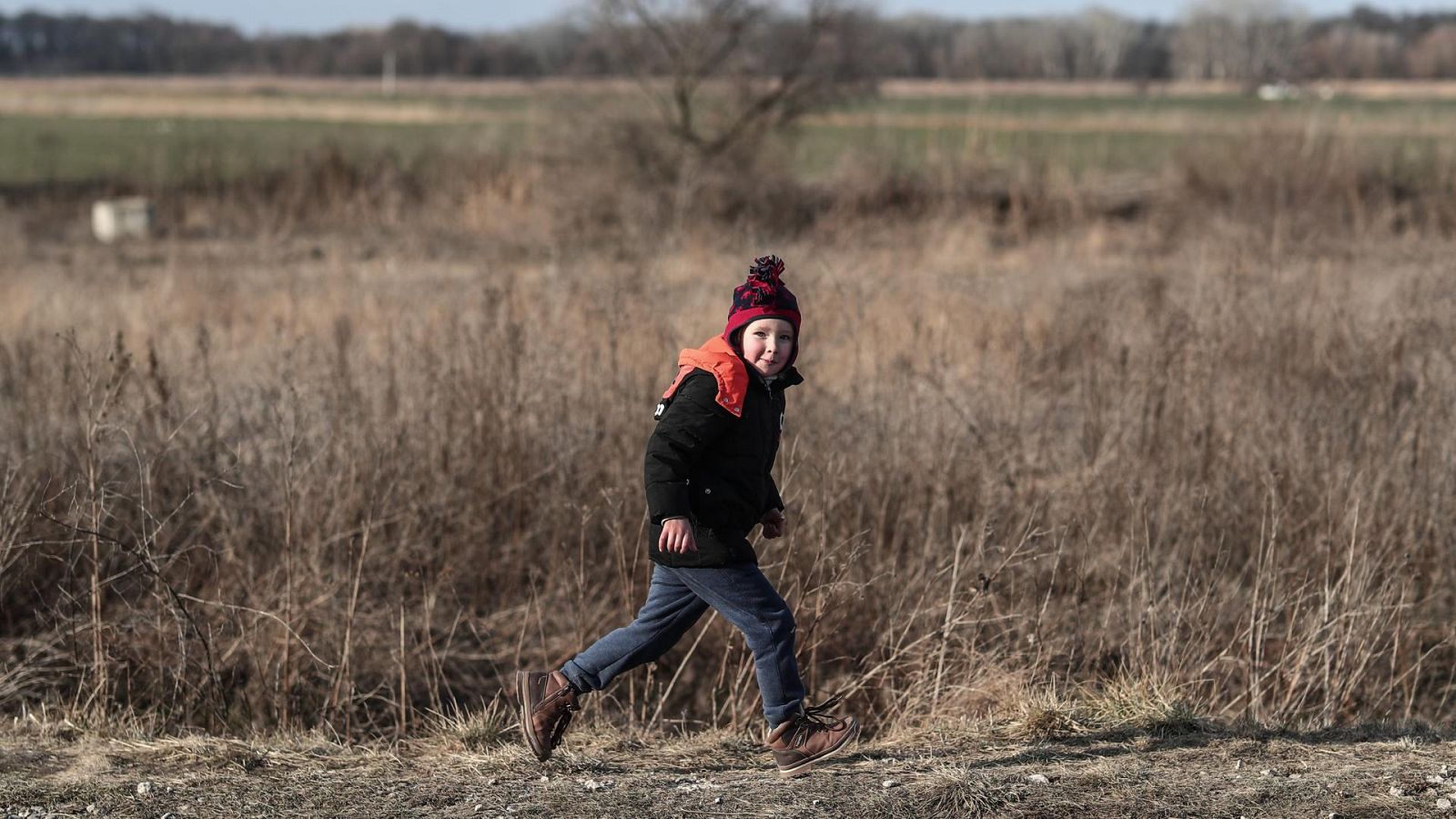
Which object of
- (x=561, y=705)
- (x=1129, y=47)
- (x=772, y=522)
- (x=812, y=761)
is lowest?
(x=812, y=761)

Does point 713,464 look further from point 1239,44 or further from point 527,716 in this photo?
point 1239,44

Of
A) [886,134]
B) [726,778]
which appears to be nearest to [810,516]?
[726,778]

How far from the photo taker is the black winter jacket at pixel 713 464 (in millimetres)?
3762

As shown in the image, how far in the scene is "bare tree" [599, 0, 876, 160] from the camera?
18.2 meters

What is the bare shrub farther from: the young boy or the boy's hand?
the boy's hand

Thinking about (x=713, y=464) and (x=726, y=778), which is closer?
(x=713, y=464)

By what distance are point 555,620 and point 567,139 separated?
1252cm

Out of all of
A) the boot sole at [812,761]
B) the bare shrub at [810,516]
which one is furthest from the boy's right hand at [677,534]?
the bare shrub at [810,516]

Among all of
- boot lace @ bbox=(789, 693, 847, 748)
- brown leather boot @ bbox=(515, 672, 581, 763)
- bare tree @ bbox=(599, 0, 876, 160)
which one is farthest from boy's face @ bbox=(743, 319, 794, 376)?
bare tree @ bbox=(599, 0, 876, 160)

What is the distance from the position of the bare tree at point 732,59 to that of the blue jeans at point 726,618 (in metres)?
14.8

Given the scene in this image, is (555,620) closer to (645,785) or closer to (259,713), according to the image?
(259,713)

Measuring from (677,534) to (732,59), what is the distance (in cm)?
1542

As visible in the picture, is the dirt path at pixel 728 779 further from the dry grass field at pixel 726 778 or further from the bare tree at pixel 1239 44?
the bare tree at pixel 1239 44

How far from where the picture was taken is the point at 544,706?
4098 millimetres
